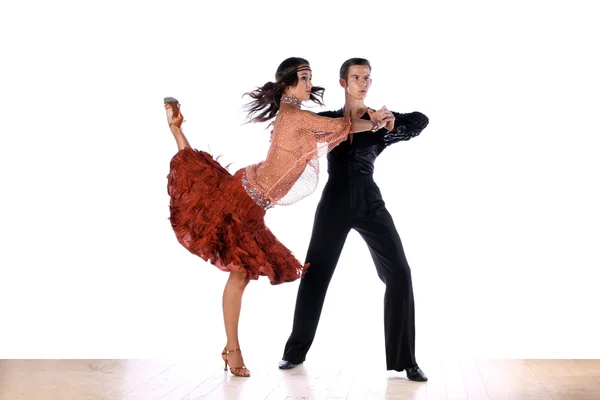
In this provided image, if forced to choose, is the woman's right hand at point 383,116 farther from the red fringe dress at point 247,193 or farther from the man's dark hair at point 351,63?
the man's dark hair at point 351,63

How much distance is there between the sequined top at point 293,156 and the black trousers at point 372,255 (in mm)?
285

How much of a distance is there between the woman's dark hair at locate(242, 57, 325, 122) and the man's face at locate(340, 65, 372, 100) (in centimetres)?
15

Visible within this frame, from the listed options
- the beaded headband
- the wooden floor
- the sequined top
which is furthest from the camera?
the beaded headband

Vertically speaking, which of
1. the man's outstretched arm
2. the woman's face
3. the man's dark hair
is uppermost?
the man's dark hair

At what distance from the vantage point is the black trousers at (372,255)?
13.1ft

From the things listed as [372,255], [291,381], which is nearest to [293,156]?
[372,255]

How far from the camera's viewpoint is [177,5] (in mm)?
5398

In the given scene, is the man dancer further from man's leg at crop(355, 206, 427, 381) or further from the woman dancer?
the woman dancer

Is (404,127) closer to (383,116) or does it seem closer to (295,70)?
(383,116)

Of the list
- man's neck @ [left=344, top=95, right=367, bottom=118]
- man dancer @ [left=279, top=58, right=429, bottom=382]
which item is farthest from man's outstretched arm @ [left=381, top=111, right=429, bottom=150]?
man's neck @ [left=344, top=95, right=367, bottom=118]

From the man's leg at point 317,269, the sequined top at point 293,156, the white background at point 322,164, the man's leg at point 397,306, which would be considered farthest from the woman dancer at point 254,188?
the white background at point 322,164

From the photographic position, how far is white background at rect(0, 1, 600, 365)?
515 centimetres

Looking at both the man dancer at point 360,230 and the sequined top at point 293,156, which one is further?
the man dancer at point 360,230
